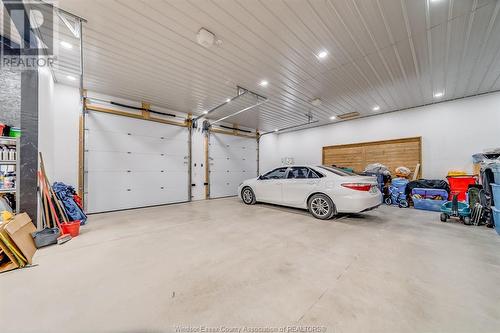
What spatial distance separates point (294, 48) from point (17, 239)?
4.91 meters

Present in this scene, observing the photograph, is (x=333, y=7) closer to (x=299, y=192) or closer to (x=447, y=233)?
(x=299, y=192)

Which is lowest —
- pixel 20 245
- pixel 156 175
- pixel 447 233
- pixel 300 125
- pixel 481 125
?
pixel 447 233

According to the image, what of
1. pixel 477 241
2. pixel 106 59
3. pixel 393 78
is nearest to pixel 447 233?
pixel 477 241

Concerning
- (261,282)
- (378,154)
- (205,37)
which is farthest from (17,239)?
(378,154)

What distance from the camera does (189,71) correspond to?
13.8 ft

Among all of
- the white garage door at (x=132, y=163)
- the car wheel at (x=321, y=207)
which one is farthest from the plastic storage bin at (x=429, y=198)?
the white garage door at (x=132, y=163)

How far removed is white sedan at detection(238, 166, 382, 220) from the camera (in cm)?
396

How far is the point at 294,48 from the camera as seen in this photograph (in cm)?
340

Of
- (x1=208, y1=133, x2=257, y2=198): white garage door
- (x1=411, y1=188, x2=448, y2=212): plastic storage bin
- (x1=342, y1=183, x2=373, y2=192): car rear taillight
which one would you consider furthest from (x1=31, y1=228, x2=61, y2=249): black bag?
(x1=411, y1=188, x2=448, y2=212): plastic storage bin

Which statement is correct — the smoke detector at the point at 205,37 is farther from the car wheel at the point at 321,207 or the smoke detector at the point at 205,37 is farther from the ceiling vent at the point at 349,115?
the ceiling vent at the point at 349,115

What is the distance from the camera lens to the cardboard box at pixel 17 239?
87.4 inches

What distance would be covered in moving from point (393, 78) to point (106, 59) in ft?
20.7

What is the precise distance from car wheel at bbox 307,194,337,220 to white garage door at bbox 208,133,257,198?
455 centimetres

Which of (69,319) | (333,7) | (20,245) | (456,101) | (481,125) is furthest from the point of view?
(456,101)
